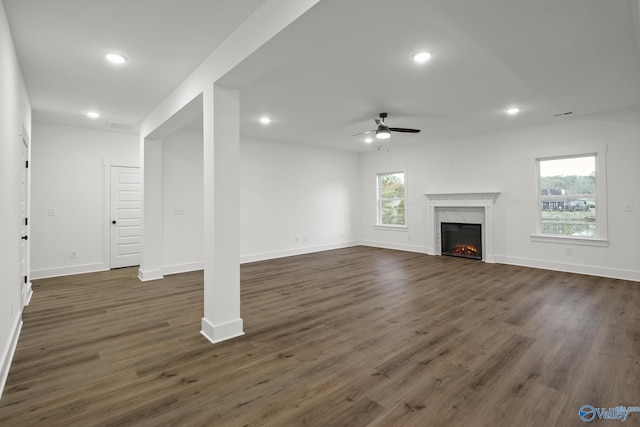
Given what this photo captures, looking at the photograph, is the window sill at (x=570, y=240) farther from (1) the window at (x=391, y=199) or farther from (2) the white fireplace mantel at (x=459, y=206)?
(1) the window at (x=391, y=199)

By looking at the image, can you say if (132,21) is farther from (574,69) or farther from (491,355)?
(574,69)

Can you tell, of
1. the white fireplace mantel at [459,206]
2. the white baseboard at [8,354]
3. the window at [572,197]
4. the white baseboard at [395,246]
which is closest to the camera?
the white baseboard at [8,354]

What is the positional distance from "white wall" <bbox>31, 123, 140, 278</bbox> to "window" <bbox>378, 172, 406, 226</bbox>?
6.13m

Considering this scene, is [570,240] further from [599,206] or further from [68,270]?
[68,270]

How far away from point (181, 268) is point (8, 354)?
3321 millimetres

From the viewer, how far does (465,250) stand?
6832 millimetres

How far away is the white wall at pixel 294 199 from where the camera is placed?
22.0 feet

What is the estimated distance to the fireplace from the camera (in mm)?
6652

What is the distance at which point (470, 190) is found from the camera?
666cm

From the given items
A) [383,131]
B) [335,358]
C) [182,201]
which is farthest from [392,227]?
[335,358]

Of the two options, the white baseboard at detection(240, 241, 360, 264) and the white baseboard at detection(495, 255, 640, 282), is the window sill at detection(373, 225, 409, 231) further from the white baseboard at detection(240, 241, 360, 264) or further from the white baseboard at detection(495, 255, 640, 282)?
the white baseboard at detection(495, 255, 640, 282)

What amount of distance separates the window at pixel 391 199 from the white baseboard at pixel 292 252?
1.19 metres

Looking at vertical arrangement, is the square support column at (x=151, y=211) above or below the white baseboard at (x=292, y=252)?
above

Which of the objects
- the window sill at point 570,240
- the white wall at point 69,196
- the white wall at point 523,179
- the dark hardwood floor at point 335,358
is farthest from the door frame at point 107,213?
the window sill at point 570,240
